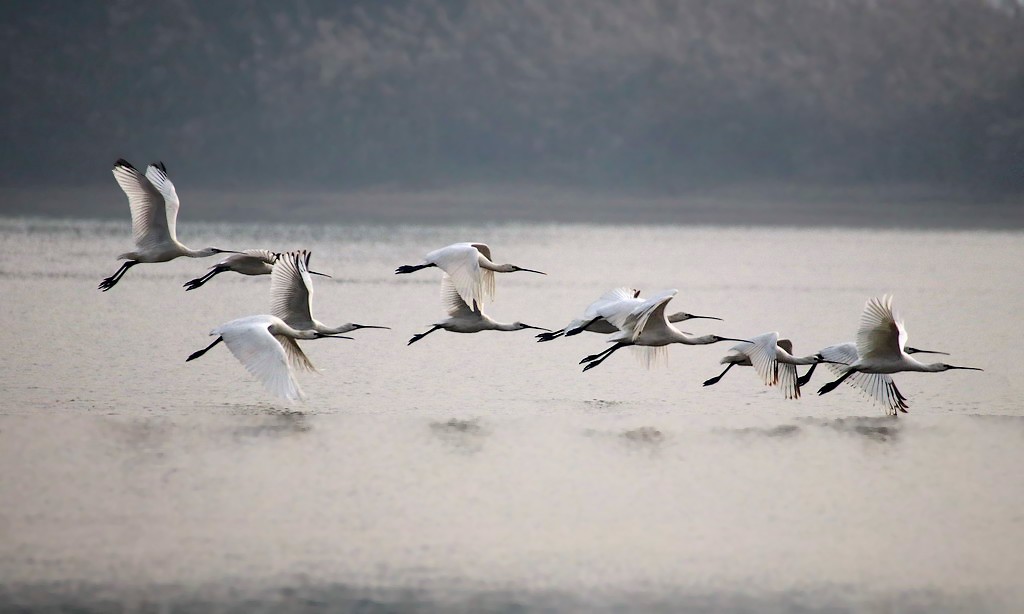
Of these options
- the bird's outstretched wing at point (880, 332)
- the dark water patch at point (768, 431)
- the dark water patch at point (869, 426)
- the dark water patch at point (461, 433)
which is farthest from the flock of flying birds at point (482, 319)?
the dark water patch at point (461, 433)

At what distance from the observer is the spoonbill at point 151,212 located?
16.9 m

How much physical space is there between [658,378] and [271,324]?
23.1 feet

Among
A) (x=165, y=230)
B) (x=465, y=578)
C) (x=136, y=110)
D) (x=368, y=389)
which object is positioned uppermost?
(x=136, y=110)

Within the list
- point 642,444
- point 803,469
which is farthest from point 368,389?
point 803,469

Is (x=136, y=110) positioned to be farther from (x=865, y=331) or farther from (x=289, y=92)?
(x=865, y=331)

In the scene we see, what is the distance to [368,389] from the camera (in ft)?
61.9

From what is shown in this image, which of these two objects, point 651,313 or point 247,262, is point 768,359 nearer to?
point 651,313

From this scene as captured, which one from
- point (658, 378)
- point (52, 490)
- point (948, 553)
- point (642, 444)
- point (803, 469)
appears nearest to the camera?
point (948, 553)

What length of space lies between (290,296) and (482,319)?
6.89ft

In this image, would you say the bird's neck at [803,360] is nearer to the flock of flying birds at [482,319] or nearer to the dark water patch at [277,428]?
the flock of flying birds at [482,319]

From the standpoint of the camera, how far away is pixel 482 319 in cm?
1714

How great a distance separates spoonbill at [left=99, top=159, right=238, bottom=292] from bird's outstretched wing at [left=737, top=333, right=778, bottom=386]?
5555 millimetres

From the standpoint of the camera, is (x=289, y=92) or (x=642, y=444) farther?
(x=289, y=92)

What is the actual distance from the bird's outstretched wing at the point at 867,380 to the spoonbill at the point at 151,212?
6.38 metres
